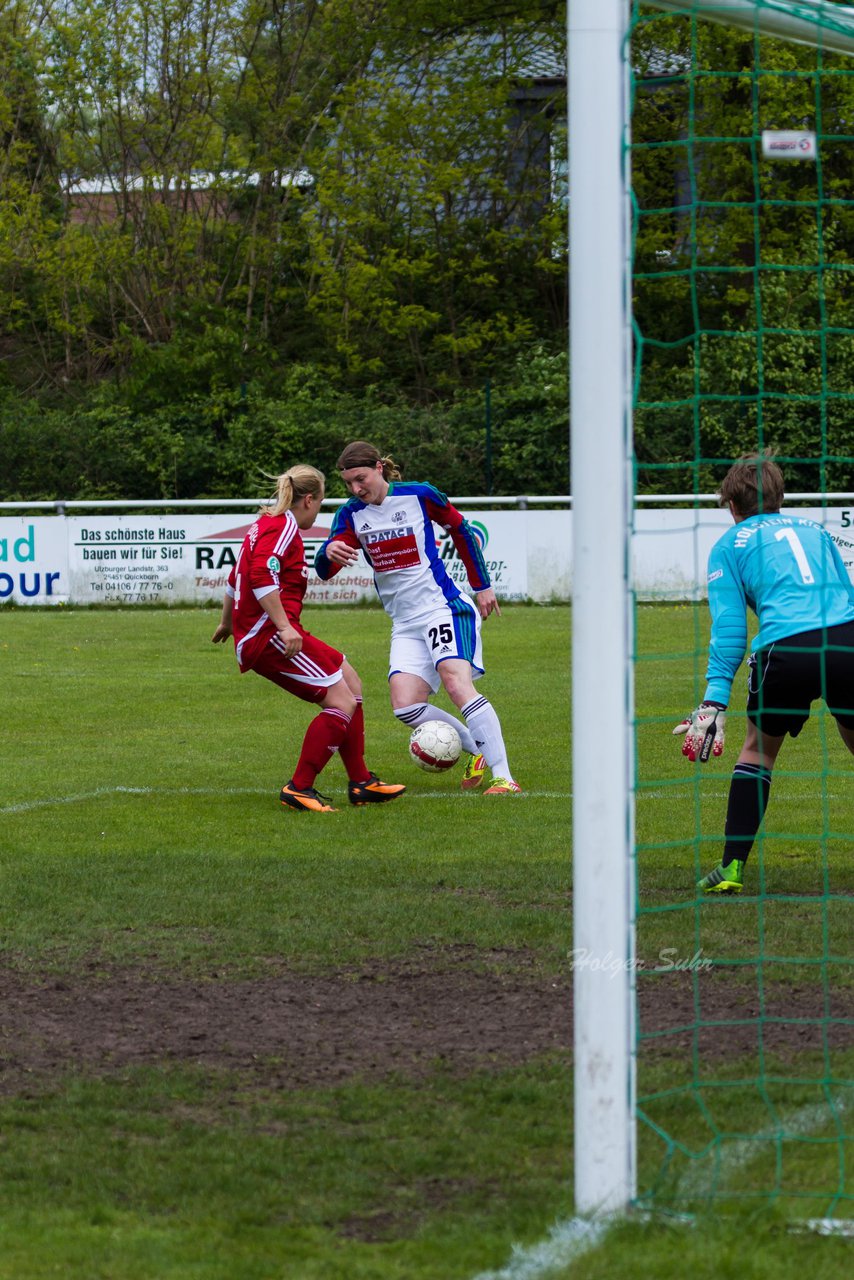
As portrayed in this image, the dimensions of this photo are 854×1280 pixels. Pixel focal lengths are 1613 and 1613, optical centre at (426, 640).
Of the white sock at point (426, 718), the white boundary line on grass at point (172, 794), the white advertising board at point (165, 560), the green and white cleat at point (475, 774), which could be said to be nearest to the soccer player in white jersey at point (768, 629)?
the white boundary line on grass at point (172, 794)

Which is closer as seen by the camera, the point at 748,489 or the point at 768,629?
the point at 768,629

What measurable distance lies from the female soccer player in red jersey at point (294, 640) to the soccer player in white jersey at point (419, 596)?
0.32 metres

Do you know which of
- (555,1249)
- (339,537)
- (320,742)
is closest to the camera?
(555,1249)

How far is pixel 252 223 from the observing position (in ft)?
111

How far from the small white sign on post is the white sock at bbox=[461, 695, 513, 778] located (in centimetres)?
498

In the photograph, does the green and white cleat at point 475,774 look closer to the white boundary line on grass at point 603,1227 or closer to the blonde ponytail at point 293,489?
the blonde ponytail at point 293,489

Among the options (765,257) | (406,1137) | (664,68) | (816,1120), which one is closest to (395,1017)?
(406,1137)

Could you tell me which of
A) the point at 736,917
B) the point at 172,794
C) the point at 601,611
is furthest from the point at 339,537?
the point at 601,611

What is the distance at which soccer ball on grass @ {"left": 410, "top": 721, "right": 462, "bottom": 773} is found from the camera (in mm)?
8617

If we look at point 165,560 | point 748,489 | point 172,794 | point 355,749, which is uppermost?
point 748,489

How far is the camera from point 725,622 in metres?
6.19

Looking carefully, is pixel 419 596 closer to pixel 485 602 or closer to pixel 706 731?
pixel 485 602

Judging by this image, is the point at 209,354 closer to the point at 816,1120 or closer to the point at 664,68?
the point at 664,68

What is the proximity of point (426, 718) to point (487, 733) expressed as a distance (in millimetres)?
350
